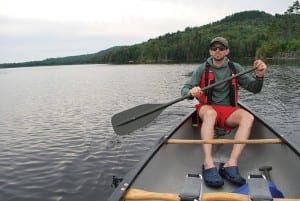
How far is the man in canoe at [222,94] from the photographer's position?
6070 mm

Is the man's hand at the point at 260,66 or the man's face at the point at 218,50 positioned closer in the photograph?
the man's hand at the point at 260,66

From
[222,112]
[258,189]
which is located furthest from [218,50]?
[258,189]

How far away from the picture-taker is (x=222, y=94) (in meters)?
7.06

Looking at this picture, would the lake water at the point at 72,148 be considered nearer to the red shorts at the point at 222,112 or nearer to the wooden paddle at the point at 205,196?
the red shorts at the point at 222,112

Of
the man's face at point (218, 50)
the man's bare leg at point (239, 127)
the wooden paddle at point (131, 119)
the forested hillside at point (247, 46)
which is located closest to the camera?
the man's bare leg at point (239, 127)

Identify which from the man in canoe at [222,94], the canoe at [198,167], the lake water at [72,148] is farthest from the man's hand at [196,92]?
the lake water at [72,148]

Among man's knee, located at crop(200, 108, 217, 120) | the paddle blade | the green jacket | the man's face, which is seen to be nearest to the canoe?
man's knee, located at crop(200, 108, 217, 120)

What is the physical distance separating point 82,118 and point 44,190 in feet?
33.7

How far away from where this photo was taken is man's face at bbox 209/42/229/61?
6579 millimetres

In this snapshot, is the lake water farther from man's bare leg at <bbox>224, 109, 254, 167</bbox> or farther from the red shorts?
the red shorts

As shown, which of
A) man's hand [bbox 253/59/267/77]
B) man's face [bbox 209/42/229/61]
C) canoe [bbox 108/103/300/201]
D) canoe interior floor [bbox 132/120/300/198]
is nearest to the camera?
canoe [bbox 108/103/300/201]

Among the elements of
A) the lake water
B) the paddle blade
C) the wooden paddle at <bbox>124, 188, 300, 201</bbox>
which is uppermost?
the paddle blade

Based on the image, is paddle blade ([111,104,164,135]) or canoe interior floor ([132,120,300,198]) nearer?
canoe interior floor ([132,120,300,198])

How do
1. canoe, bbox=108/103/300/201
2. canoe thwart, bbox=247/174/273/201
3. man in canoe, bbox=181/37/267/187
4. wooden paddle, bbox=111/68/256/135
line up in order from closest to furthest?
1. canoe thwart, bbox=247/174/273/201
2. canoe, bbox=108/103/300/201
3. man in canoe, bbox=181/37/267/187
4. wooden paddle, bbox=111/68/256/135
